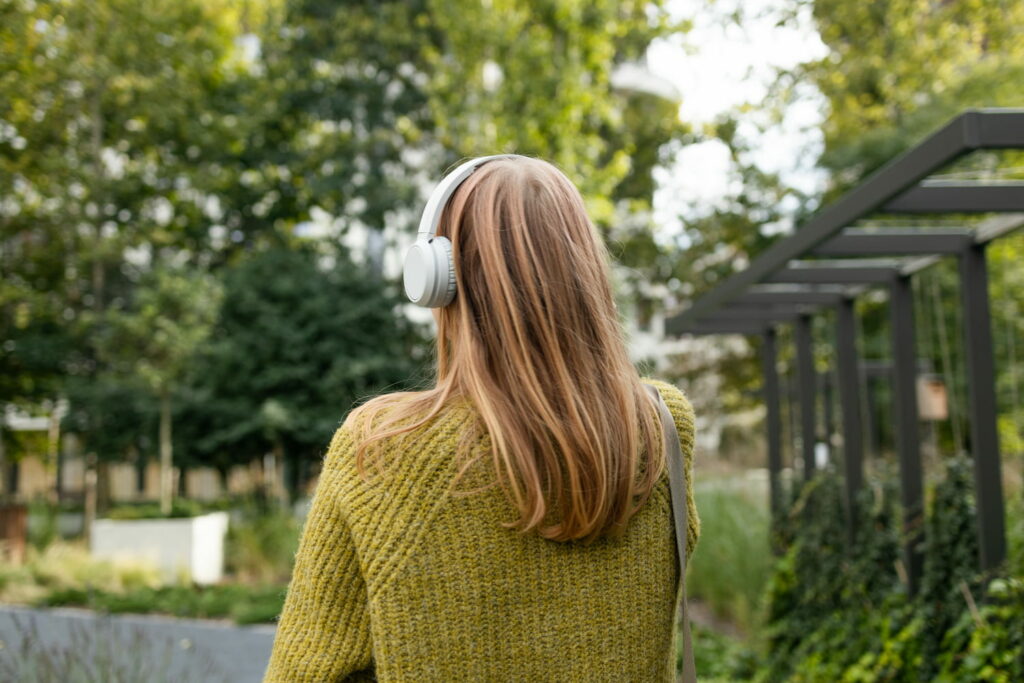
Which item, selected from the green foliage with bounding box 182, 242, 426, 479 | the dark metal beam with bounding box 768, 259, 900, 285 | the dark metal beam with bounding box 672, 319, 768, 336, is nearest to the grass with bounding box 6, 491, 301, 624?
the green foliage with bounding box 182, 242, 426, 479

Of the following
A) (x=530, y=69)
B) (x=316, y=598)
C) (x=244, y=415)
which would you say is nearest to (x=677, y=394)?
(x=316, y=598)

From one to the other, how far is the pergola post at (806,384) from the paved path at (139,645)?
13.5 feet

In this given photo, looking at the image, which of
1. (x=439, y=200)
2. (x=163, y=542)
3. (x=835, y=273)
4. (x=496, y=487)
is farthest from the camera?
(x=163, y=542)

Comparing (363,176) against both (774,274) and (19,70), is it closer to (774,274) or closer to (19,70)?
(19,70)

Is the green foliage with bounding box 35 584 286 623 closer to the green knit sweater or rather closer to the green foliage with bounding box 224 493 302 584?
the green foliage with bounding box 224 493 302 584

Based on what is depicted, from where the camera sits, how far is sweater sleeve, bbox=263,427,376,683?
135cm

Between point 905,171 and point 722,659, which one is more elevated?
point 905,171

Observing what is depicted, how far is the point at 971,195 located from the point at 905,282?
1684 mm

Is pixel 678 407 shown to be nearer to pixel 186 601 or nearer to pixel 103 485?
pixel 186 601

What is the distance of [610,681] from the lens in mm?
1430

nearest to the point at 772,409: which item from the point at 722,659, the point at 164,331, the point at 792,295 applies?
the point at 792,295

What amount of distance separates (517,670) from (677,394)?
1.55 feet

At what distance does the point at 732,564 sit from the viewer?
8367 mm

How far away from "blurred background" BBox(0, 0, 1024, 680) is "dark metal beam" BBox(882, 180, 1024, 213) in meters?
7.79
